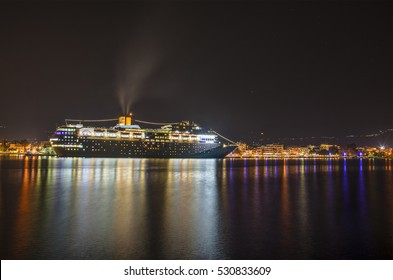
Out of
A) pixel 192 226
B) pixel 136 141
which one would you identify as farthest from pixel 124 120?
pixel 192 226

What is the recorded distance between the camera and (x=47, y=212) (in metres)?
10.7

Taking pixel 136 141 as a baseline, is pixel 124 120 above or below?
above

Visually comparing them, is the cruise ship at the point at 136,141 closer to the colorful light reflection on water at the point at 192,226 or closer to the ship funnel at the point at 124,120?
the ship funnel at the point at 124,120

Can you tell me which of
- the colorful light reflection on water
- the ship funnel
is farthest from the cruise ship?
the colorful light reflection on water

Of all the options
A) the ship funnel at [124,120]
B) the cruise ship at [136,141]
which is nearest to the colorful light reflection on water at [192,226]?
the cruise ship at [136,141]

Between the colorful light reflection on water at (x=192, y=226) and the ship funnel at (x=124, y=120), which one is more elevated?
the ship funnel at (x=124, y=120)

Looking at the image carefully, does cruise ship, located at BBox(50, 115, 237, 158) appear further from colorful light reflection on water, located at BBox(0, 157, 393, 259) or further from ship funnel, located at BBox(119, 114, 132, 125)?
colorful light reflection on water, located at BBox(0, 157, 393, 259)

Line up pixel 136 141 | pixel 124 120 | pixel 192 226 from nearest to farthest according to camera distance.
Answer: pixel 192 226 < pixel 136 141 < pixel 124 120

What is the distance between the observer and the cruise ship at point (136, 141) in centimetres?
6250

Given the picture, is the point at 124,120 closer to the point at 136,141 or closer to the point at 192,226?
the point at 136,141

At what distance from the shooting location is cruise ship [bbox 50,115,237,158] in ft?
205

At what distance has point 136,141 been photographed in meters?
66.7

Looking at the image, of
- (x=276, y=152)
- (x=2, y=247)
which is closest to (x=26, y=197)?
(x=2, y=247)

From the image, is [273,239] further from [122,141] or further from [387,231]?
[122,141]
